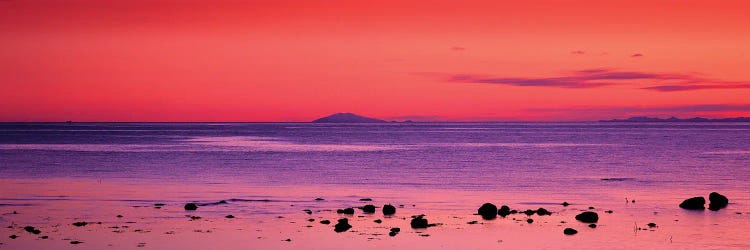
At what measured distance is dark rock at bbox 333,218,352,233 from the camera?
38375mm

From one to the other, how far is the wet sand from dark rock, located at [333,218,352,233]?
42 cm

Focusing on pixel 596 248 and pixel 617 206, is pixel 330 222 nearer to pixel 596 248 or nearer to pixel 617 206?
pixel 596 248

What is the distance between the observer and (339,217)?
43.3 metres

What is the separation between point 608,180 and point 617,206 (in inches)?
880

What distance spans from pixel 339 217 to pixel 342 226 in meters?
4.61

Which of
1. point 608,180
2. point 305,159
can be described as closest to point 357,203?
point 608,180

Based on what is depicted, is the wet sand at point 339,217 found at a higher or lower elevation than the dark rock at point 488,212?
lower

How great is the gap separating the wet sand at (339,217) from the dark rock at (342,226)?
416 mm

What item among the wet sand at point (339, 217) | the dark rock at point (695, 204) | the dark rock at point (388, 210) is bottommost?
the wet sand at point (339, 217)

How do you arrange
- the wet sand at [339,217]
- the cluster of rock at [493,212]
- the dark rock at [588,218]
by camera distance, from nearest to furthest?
the wet sand at [339,217] → the dark rock at [588,218] → the cluster of rock at [493,212]

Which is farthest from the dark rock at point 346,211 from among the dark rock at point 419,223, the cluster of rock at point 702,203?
the cluster of rock at point 702,203

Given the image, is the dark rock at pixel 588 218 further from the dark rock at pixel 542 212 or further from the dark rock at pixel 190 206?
the dark rock at pixel 190 206

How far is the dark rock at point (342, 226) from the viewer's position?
3838 cm

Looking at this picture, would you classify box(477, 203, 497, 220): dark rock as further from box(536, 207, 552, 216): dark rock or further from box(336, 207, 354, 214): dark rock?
box(336, 207, 354, 214): dark rock
